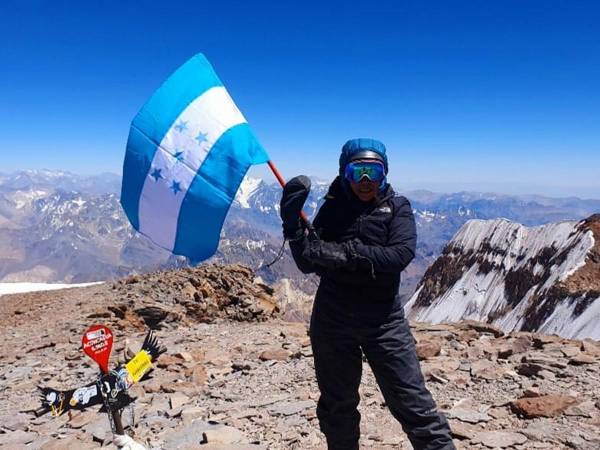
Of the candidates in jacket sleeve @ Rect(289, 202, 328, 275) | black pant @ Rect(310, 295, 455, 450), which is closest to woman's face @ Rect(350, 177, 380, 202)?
jacket sleeve @ Rect(289, 202, 328, 275)

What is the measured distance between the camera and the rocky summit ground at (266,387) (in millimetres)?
6551

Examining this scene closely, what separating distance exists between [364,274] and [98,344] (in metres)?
2.68

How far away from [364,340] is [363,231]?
1039 millimetres

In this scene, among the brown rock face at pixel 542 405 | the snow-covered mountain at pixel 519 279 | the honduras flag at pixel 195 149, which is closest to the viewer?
the honduras flag at pixel 195 149

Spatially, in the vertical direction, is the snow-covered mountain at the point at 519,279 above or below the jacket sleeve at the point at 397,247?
below

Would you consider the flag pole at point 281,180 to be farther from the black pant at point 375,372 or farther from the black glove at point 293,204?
the black pant at point 375,372

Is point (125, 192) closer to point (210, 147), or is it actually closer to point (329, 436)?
point (210, 147)

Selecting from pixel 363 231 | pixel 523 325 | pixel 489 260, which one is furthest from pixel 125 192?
pixel 489 260

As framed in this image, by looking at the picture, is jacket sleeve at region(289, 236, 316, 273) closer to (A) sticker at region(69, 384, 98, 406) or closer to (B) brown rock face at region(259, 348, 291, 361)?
(A) sticker at region(69, 384, 98, 406)

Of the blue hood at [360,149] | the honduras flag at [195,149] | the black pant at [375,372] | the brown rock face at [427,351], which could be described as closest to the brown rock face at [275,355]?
the brown rock face at [427,351]

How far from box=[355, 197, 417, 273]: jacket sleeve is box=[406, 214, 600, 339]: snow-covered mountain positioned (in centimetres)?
3408

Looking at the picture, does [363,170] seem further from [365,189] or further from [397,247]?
[397,247]

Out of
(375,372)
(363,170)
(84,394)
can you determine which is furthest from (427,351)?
(84,394)

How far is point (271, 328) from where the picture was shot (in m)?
15.3
